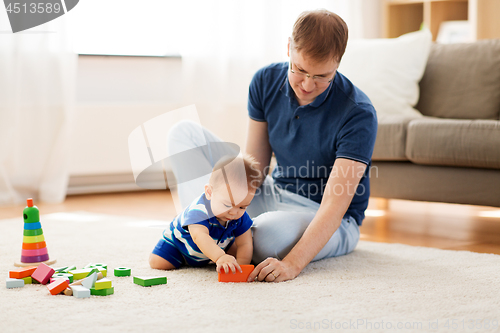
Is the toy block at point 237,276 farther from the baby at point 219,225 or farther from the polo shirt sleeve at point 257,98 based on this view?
the polo shirt sleeve at point 257,98

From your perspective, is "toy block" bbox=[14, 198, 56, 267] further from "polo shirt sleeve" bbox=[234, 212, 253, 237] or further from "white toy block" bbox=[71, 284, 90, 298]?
"polo shirt sleeve" bbox=[234, 212, 253, 237]

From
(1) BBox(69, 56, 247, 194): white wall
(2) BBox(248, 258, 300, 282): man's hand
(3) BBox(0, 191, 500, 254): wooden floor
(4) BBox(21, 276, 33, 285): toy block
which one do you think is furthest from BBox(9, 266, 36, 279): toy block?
(1) BBox(69, 56, 247, 194): white wall

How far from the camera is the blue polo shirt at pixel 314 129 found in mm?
1257

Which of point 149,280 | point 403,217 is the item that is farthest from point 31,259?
point 403,217

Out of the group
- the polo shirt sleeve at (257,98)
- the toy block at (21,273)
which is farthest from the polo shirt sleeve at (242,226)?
the toy block at (21,273)

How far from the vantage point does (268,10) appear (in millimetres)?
3082

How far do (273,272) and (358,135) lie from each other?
373 millimetres

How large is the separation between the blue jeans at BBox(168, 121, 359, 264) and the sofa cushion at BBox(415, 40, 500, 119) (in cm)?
109

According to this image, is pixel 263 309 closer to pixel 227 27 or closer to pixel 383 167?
pixel 383 167

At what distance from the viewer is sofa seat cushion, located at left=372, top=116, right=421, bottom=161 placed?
6.22 ft

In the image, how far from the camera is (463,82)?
2.28 meters

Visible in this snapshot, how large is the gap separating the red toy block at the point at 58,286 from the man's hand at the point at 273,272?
1.25 ft

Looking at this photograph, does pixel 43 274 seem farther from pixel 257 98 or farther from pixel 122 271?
pixel 257 98

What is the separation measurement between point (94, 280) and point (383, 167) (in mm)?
1198
